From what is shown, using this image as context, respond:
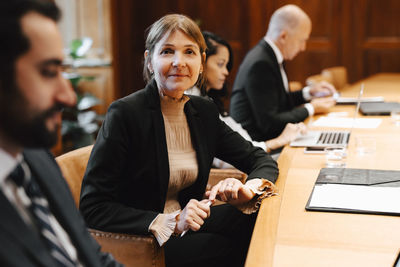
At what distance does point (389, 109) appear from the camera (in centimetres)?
365

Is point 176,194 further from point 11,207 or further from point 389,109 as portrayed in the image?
point 389,109

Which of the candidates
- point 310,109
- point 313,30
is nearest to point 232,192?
point 310,109

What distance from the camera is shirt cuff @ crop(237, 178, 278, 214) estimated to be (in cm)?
183

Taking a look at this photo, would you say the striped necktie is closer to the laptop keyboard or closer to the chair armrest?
the chair armrest

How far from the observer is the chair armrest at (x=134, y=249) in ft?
5.29

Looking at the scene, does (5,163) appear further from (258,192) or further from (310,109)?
(310,109)

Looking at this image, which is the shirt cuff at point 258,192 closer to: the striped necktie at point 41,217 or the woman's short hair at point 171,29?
the woman's short hair at point 171,29

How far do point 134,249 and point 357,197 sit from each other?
29.4 inches

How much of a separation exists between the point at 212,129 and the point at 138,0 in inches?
237

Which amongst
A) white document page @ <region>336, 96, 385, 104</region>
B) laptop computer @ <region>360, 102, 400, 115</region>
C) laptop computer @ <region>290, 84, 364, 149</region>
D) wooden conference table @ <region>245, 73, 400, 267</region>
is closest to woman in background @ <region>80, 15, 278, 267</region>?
wooden conference table @ <region>245, 73, 400, 267</region>

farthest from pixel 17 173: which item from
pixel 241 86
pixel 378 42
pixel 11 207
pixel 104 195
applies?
pixel 378 42

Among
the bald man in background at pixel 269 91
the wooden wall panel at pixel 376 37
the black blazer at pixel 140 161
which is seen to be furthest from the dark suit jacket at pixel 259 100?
the wooden wall panel at pixel 376 37

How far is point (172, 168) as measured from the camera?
1.97 meters

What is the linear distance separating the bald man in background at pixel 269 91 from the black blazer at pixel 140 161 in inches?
43.2
